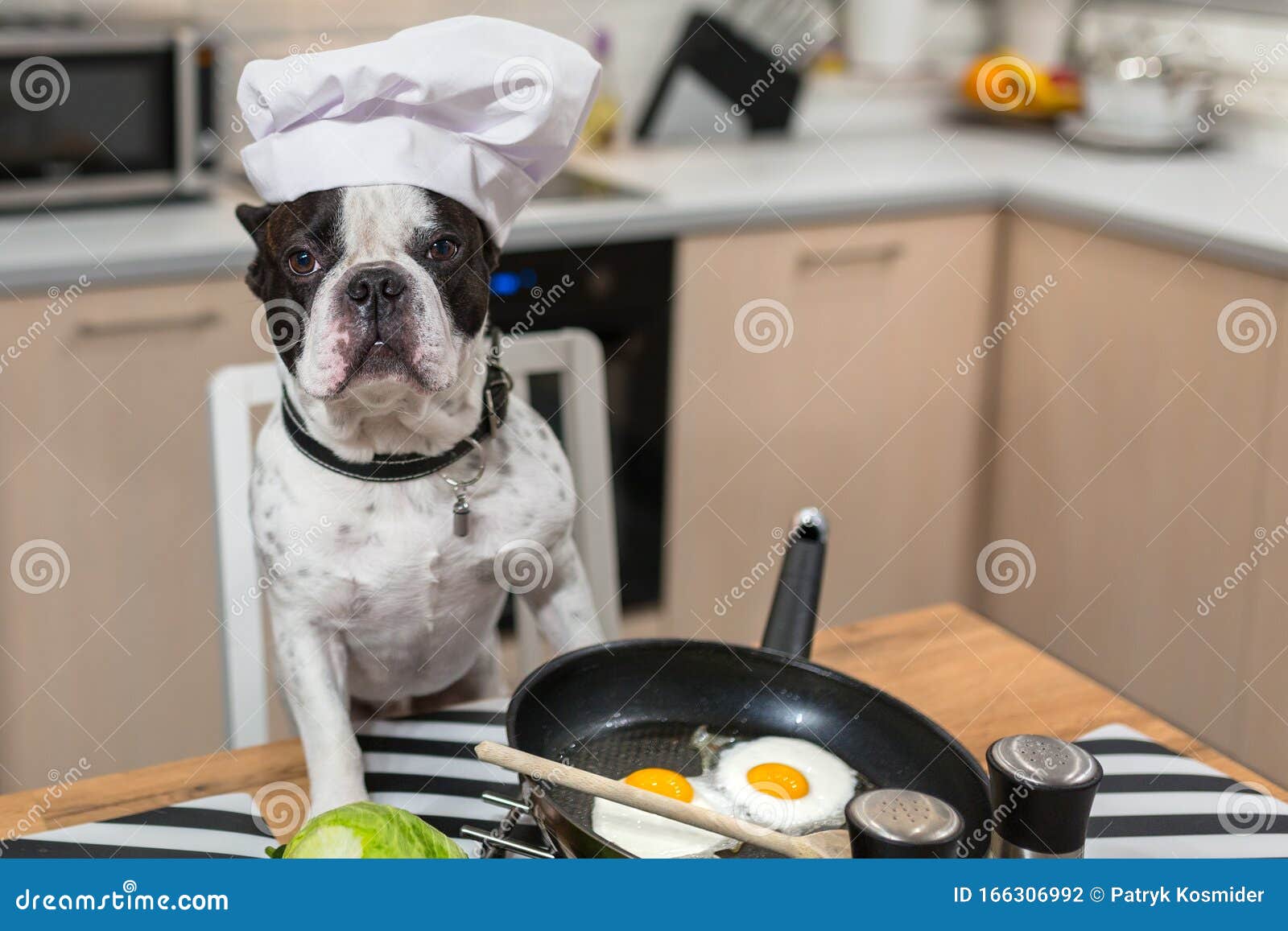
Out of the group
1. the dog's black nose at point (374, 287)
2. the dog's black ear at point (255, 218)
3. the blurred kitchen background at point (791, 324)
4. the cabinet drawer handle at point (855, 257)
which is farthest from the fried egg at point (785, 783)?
the cabinet drawer handle at point (855, 257)

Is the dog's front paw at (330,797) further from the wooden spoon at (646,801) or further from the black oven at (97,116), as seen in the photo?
the black oven at (97,116)

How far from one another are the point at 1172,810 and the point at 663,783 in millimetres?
341

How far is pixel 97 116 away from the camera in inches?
71.3

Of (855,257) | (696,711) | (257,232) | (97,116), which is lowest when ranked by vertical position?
(696,711)

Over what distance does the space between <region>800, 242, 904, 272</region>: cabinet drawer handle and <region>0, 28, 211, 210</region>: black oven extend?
0.92 metres

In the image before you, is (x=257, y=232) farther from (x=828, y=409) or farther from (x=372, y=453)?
(x=828, y=409)

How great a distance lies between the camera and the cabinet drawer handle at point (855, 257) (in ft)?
6.88

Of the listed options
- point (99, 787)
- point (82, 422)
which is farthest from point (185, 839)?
point (82, 422)

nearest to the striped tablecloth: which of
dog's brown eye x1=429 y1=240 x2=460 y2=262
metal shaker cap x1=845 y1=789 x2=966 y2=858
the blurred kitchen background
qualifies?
metal shaker cap x1=845 y1=789 x2=966 y2=858

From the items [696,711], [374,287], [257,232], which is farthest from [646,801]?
[257,232]

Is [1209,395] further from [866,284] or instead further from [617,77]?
[617,77]

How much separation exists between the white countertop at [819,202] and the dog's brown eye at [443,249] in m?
0.89

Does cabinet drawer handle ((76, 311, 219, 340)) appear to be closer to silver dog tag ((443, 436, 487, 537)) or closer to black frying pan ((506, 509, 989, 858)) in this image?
silver dog tag ((443, 436, 487, 537))
